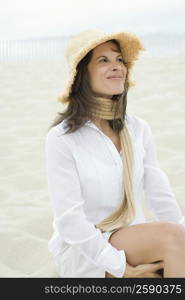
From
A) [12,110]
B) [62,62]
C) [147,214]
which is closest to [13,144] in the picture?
[12,110]

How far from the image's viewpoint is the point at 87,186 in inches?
74.8

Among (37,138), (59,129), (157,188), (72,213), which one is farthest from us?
(37,138)

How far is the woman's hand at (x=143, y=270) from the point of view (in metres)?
1.82

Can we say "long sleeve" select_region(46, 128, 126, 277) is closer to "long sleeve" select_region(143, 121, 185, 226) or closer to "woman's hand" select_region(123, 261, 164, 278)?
"woman's hand" select_region(123, 261, 164, 278)

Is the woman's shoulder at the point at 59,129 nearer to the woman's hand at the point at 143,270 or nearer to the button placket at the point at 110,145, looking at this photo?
the button placket at the point at 110,145

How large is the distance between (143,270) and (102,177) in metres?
0.35

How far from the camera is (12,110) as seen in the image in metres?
5.81

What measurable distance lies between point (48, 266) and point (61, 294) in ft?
1.41

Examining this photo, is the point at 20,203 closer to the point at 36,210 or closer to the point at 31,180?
the point at 36,210

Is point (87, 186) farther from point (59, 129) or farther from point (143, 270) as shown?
point (143, 270)

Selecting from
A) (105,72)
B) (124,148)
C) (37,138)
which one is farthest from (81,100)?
(37,138)

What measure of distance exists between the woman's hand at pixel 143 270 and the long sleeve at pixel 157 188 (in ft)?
1.10

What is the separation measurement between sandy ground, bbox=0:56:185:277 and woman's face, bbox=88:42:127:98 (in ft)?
2.56

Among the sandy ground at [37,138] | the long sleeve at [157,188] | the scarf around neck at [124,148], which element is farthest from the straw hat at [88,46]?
the sandy ground at [37,138]
